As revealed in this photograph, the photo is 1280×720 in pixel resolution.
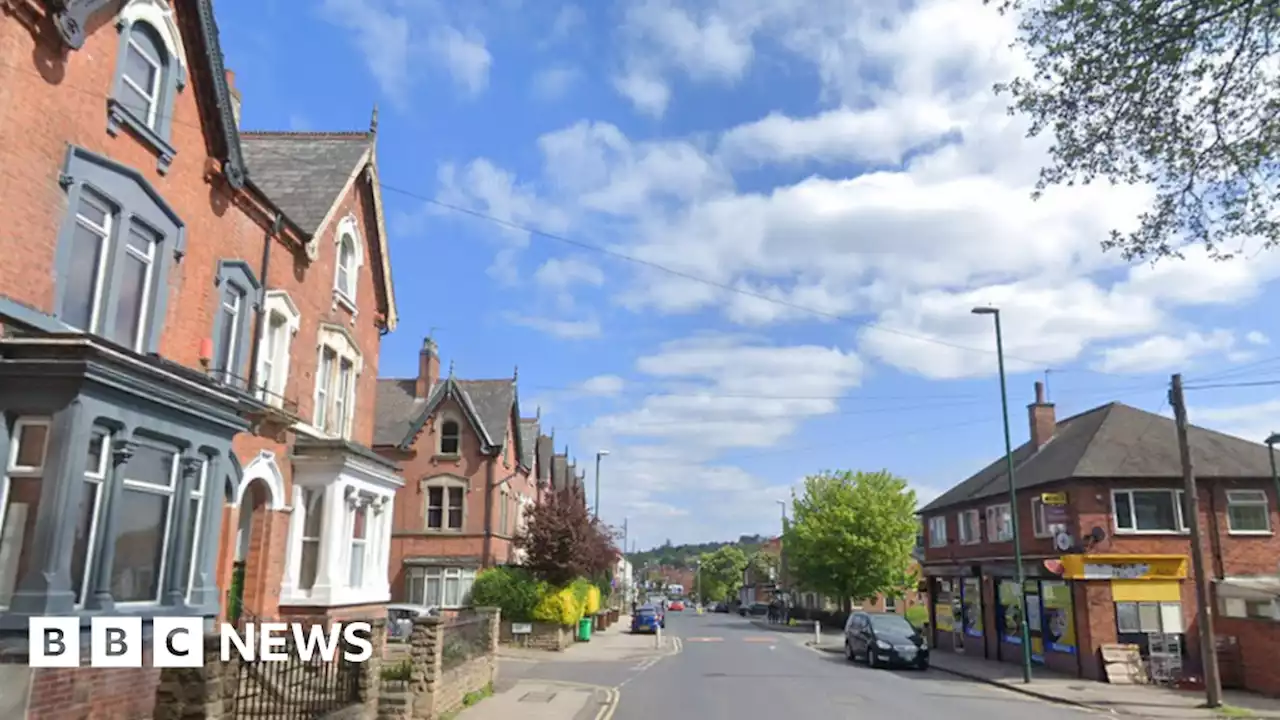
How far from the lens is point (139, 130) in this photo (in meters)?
12.3

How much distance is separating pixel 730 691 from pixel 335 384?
11.6m

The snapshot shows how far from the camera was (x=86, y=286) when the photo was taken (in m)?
11.4

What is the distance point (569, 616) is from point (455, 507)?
25.0 ft

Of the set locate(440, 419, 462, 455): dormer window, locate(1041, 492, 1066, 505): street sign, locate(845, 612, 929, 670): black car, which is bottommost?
locate(845, 612, 929, 670): black car

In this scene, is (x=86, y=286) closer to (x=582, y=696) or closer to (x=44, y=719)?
(x=44, y=719)

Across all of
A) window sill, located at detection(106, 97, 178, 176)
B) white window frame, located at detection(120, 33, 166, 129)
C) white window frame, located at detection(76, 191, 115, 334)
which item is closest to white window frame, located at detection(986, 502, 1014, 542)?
window sill, located at detection(106, 97, 178, 176)

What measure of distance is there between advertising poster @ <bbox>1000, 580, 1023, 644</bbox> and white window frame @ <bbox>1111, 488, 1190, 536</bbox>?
191 inches

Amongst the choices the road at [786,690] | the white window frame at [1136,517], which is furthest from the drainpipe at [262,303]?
the white window frame at [1136,517]

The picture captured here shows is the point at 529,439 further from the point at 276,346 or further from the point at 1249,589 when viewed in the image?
the point at 1249,589

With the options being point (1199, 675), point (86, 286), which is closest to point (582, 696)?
point (86, 286)

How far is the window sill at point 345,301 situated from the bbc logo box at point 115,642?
10.1 metres

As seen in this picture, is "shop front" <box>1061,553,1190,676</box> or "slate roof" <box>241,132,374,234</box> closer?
"slate roof" <box>241,132,374,234</box>

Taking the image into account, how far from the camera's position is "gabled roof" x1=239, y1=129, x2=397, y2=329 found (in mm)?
19438

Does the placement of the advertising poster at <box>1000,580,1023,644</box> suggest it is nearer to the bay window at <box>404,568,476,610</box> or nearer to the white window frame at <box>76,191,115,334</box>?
the bay window at <box>404,568,476,610</box>
